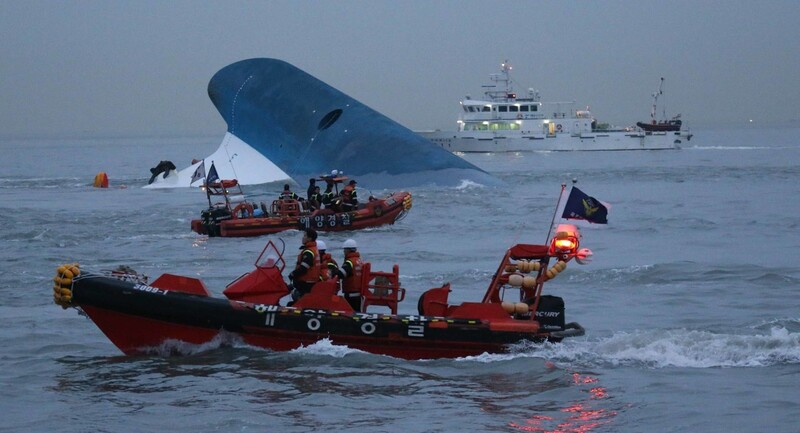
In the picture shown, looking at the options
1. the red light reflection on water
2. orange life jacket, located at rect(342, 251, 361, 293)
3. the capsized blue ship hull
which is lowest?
the red light reflection on water

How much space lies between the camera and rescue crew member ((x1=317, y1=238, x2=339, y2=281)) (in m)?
14.5

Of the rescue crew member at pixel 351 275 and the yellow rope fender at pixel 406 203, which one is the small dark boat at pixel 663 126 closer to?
the yellow rope fender at pixel 406 203

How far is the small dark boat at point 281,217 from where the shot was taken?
29.0 m

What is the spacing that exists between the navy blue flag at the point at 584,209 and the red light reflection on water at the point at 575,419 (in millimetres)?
2220

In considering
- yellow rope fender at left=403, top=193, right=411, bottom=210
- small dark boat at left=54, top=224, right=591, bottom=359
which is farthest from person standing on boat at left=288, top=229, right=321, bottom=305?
yellow rope fender at left=403, top=193, right=411, bottom=210

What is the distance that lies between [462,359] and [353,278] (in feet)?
5.81

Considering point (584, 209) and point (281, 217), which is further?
point (281, 217)

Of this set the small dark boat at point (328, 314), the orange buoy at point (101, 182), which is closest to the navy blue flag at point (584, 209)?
the small dark boat at point (328, 314)

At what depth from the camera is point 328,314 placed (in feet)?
45.8

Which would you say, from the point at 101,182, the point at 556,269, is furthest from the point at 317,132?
the point at 556,269

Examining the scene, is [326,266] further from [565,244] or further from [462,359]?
[565,244]

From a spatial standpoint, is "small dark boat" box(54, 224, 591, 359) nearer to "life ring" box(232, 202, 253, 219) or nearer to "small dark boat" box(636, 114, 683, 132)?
"life ring" box(232, 202, 253, 219)

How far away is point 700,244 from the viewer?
89.0 ft

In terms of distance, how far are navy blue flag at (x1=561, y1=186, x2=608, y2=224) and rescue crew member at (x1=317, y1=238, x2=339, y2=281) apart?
2996mm
